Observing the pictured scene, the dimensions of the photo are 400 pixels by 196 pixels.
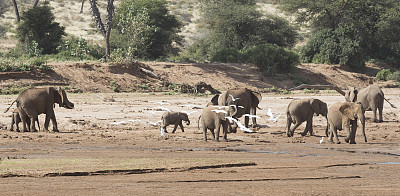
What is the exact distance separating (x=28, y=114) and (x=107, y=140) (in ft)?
9.26

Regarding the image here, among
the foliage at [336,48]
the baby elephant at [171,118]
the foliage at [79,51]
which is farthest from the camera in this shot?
the foliage at [336,48]

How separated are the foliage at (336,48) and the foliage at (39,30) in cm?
1819

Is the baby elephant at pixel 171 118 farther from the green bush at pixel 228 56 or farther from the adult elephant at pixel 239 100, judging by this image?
the green bush at pixel 228 56

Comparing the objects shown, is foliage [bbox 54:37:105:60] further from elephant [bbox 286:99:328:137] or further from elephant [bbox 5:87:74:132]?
elephant [bbox 286:99:328:137]

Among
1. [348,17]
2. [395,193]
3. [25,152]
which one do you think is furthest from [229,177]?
[348,17]

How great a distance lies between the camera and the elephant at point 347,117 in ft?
48.0

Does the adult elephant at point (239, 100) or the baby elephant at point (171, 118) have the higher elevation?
the adult elephant at point (239, 100)

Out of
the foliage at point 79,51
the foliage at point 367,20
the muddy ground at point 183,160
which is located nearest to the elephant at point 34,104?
the muddy ground at point 183,160

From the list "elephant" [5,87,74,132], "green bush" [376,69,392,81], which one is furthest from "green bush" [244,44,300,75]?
"elephant" [5,87,74,132]

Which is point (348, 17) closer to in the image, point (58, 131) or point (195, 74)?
point (195, 74)

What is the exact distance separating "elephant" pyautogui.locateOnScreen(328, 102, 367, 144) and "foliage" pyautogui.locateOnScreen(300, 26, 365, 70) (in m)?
26.8

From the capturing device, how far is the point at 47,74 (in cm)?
3002

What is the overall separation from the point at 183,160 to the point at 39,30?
30.4 meters

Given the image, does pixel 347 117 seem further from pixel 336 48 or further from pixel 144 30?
pixel 336 48
